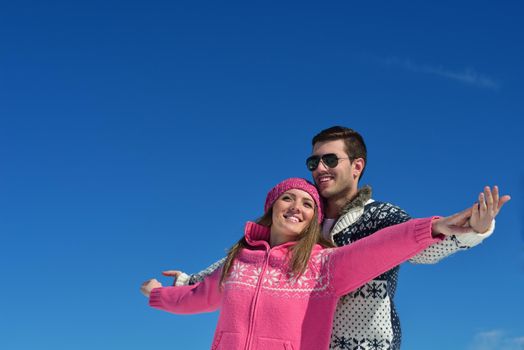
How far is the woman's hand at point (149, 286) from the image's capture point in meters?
8.72

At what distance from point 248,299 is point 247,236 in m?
0.90

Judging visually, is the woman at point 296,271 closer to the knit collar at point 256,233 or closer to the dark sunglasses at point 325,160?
the knit collar at point 256,233

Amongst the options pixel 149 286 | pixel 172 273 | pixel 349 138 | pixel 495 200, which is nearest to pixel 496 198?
pixel 495 200

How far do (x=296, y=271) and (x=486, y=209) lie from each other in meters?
2.12

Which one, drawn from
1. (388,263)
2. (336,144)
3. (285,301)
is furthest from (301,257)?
(336,144)

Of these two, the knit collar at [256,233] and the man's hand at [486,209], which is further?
the knit collar at [256,233]

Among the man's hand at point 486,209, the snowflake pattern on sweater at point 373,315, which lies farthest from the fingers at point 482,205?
the snowflake pattern on sweater at point 373,315

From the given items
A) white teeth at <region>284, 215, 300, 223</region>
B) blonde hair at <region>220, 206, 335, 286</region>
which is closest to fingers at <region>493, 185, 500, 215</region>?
blonde hair at <region>220, 206, 335, 286</region>

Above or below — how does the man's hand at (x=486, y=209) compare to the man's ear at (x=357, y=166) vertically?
below

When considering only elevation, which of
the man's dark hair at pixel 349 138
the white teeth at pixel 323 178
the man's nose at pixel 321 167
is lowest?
the white teeth at pixel 323 178

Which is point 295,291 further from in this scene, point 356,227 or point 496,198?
point 496,198

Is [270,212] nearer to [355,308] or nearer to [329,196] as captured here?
[329,196]

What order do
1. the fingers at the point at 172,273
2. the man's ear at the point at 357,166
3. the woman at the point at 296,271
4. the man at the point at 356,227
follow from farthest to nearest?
the fingers at the point at 172,273, the man's ear at the point at 357,166, the man at the point at 356,227, the woman at the point at 296,271

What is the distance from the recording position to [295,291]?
656 centimetres
